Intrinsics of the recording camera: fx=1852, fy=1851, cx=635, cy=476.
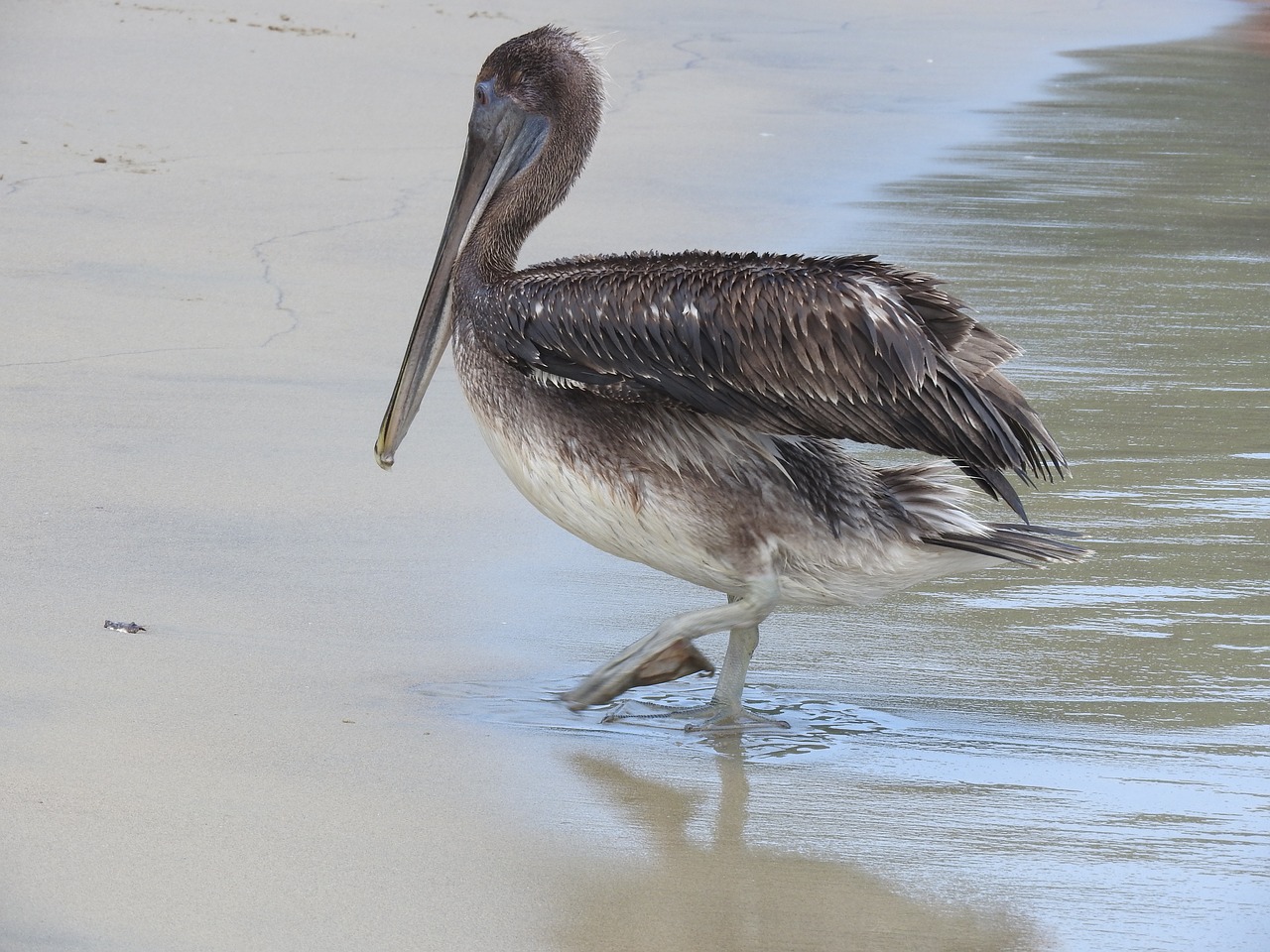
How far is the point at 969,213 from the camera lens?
877cm

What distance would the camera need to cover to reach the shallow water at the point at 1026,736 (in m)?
3.04

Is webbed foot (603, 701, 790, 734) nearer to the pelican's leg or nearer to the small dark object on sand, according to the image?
the pelican's leg

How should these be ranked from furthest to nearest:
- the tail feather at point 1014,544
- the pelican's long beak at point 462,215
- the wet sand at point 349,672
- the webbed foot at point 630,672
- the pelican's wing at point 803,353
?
1. the pelican's long beak at point 462,215
2. the tail feather at point 1014,544
3. the webbed foot at point 630,672
4. the pelican's wing at point 803,353
5. the wet sand at point 349,672

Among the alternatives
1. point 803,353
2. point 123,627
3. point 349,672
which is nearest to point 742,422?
point 803,353

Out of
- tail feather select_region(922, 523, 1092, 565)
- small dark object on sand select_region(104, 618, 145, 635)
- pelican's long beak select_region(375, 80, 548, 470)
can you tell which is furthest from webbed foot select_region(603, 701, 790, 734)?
small dark object on sand select_region(104, 618, 145, 635)

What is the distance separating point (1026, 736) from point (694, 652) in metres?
0.71

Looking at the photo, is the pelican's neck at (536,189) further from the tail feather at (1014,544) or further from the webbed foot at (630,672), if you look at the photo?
the tail feather at (1014,544)

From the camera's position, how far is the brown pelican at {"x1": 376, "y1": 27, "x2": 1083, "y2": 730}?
3.71 metres

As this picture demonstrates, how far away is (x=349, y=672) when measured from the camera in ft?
12.8

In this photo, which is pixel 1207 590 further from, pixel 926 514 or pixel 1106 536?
pixel 926 514

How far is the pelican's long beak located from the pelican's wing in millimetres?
590

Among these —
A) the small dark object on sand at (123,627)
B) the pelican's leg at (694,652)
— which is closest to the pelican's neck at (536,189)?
the pelican's leg at (694,652)

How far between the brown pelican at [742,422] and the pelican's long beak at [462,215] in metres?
0.24

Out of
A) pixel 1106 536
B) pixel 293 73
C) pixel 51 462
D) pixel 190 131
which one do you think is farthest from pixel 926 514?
pixel 293 73
